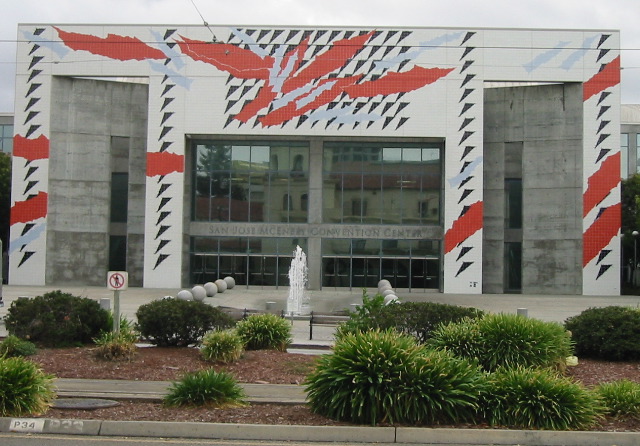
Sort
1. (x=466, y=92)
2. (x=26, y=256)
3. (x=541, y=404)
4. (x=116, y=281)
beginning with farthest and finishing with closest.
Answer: (x=26, y=256)
(x=466, y=92)
(x=116, y=281)
(x=541, y=404)

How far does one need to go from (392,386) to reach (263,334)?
6256 millimetres

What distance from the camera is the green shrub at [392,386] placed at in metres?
8.36

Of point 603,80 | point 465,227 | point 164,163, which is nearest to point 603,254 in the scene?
point 465,227

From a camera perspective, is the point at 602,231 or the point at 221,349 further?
the point at 602,231

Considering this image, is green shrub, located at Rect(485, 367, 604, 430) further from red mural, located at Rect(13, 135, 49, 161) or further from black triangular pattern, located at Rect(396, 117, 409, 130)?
red mural, located at Rect(13, 135, 49, 161)

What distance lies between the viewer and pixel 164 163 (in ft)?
141

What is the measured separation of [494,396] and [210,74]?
3710 centimetres

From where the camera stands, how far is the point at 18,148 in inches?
1698

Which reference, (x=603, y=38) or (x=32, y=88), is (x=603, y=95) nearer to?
(x=603, y=38)

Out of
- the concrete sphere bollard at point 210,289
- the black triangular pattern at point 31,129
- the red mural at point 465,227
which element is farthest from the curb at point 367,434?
the black triangular pattern at point 31,129

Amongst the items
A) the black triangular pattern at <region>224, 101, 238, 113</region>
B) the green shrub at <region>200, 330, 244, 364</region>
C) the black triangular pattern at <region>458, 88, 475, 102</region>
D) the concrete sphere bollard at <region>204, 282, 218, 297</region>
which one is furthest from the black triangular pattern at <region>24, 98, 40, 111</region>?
the green shrub at <region>200, 330, 244, 364</region>

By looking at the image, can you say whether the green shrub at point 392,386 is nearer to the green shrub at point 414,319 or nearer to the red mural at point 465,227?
the green shrub at point 414,319

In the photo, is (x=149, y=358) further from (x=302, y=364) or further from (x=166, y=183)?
(x=166, y=183)

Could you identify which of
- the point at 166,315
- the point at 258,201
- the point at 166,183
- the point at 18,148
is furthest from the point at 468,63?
the point at 166,315
